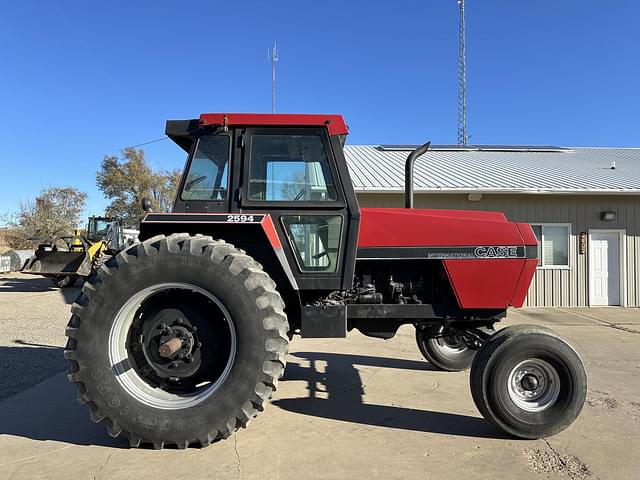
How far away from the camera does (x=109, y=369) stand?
3.13m

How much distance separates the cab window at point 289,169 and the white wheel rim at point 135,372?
97 cm

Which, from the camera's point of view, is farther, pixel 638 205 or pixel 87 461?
pixel 638 205

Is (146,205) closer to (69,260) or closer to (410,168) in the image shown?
(410,168)

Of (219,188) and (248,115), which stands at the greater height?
(248,115)

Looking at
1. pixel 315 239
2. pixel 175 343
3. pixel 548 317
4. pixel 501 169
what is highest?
pixel 501 169

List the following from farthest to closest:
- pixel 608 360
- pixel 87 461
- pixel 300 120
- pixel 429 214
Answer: pixel 608 360, pixel 429 214, pixel 300 120, pixel 87 461

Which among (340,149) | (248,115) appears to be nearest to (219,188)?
(248,115)

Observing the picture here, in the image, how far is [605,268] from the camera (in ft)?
37.7

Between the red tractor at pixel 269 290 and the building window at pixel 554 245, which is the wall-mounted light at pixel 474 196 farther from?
the red tractor at pixel 269 290

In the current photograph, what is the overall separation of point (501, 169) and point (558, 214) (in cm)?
264

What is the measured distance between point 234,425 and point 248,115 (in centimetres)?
233

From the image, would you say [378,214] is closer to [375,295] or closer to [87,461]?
[375,295]

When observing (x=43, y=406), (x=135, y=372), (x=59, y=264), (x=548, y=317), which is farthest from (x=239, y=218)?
(x=59, y=264)

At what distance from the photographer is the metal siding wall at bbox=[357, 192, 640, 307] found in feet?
37.0
